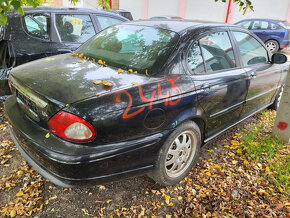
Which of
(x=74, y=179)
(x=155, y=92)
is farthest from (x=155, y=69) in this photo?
(x=74, y=179)

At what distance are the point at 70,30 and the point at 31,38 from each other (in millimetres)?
728

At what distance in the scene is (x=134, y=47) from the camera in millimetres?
2479

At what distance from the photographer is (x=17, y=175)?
2.52m

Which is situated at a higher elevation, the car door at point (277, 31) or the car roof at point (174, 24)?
the car roof at point (174, 24)

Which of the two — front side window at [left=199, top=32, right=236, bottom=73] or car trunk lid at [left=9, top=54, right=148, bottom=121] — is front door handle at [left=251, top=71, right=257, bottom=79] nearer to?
front side window at [left=199, top=32, right=236, bottom=73]

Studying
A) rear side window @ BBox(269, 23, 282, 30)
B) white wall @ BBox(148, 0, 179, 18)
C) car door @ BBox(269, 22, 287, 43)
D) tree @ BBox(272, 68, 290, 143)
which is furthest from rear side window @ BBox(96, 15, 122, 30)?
white wall @ BBox(148, 0, 179, 18)

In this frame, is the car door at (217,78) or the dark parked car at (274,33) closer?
the car door at (217,78)

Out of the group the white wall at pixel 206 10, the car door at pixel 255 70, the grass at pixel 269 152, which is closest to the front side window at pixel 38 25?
the car door at pixel 255 70

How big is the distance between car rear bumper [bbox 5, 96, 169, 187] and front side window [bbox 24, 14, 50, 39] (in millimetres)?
2131

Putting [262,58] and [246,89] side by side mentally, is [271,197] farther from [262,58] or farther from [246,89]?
[262,58]

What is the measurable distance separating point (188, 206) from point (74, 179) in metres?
1.16

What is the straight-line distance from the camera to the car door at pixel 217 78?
2.41 metres

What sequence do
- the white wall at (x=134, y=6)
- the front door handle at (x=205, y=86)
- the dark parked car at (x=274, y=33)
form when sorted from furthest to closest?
the white wall at (x=134, y=6) < the dark parked car at (x=274, y=33) < the front door handle at (x=205, y=86)

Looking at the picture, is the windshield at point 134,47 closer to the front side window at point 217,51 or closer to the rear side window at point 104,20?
the front side window at point 217,51
